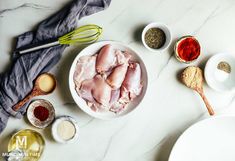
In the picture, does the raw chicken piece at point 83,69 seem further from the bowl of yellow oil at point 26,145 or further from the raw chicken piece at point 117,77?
the bowl of yellow oil at point 26,145

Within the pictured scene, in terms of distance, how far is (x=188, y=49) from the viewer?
150cm

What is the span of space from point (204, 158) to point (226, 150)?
0.08 meters

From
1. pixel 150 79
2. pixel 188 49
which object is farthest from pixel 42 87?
pixel 188 49

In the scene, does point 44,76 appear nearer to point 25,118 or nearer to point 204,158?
point 25,118

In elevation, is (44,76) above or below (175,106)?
above

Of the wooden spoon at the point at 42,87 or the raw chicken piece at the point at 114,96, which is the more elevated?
the wooden spoon at the point at 42,87

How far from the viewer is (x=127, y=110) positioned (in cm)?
146

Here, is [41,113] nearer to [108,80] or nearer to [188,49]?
[108,80]

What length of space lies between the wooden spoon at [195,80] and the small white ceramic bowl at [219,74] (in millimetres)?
27

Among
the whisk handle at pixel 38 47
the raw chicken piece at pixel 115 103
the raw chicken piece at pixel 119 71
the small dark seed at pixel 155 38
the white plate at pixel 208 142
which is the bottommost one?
the white plate at pixel 208 142

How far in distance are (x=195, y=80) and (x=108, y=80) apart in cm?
28

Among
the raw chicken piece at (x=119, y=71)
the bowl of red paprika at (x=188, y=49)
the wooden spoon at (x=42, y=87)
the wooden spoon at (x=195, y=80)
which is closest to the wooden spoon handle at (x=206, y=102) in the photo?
the wooden spoon at (x=195, y=80)

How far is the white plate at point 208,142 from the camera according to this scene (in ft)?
4.89

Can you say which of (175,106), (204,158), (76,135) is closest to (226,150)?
(204,158)
